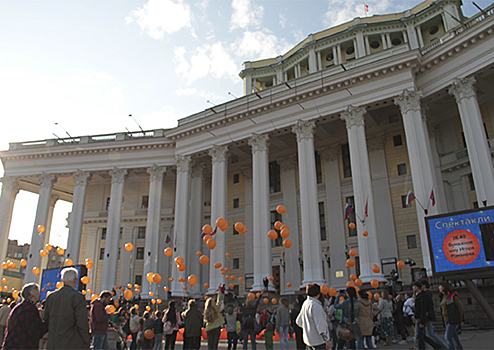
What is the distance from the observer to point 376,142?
32500mm

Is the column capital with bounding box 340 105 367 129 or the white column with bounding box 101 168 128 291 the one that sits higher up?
the column capital with bounding box 340 105 367 129

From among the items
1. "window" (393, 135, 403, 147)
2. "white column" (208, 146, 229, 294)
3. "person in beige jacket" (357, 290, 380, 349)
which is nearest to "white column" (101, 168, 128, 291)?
"white column" (208, 146, 229, 294)

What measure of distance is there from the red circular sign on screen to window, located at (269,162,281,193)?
21793mm

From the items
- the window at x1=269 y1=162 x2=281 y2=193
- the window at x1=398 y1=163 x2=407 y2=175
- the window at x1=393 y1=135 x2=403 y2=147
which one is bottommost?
the window at x1=398 y1=163 x2=407 y2=175

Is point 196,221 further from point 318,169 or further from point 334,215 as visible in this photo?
point 334,215

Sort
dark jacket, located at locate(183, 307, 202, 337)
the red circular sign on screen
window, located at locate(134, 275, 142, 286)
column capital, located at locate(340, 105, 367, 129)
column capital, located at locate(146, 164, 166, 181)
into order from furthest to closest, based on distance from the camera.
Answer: window, located at locate(134, 275, 142, 286) < column capital, located at locate(146, 164, 166, 181) < column capital, located at locate(340, 105, 367, 129) < the red circular sign on screen < dark jacket, located at locate(183, 307, 202, 337)

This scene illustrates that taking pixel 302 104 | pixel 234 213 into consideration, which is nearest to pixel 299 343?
pixel 302 104

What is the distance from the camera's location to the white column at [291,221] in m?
33.1

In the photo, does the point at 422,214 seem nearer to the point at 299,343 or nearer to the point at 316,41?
the point at 299,343

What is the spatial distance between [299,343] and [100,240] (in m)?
36.3

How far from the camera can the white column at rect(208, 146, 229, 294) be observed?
30094 millimetres

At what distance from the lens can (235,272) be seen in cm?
3712

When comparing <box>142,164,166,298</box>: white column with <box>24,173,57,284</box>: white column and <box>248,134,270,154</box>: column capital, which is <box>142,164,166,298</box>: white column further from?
<box>24,173,57,284</box>: white column

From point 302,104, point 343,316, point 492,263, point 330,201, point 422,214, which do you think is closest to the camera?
point 343,316
